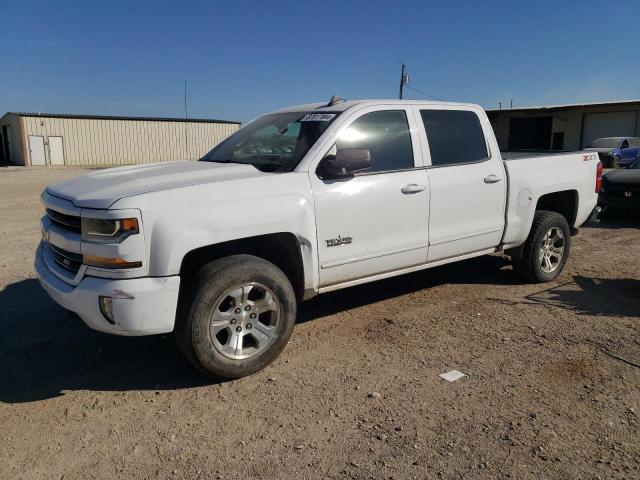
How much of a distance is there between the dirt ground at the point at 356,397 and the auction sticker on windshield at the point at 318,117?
5.87 feet

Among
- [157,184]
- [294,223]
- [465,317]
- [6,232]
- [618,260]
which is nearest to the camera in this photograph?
[157,184]

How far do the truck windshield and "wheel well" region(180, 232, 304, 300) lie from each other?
Result: 56 centimetres

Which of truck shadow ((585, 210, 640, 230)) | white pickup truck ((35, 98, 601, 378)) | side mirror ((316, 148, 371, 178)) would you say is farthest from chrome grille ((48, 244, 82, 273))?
truck shadow ((585, 210, 640, 230))

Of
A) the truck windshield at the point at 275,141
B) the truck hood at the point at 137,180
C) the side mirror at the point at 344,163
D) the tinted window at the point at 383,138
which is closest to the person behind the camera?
the truck hood at the point at 137,180

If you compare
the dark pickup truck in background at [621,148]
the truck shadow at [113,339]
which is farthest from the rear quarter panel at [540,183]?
the dark pickup truck in background at [621,148]

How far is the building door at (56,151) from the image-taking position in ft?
127

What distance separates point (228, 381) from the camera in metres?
3.79

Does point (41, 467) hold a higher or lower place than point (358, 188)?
lower

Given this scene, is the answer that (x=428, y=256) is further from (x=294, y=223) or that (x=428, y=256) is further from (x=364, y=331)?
A: (x=294, y=223)

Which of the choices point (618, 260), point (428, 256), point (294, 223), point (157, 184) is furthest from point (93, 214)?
point (618, 260)

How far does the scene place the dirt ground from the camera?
2.88 meters

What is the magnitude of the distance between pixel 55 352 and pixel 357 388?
94.8 inches

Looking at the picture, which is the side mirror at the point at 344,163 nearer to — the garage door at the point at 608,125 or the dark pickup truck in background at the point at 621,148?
the dark pickup truck in background at the point at 621,148

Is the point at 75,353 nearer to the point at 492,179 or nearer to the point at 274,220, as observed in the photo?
the point at 274,220
